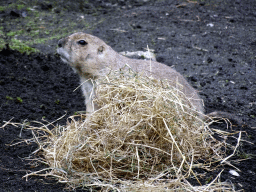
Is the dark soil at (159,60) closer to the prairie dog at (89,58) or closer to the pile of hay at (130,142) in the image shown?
the pile of hay at (130,142)

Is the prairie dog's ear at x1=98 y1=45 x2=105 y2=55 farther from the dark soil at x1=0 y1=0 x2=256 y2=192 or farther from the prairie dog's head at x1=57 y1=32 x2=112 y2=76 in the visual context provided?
the dark soil at x1=0 y1=0 x2=256 y2=192

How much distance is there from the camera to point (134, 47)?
6.11 m

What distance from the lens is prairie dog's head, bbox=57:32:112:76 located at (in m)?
4.01

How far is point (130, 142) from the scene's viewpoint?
9.62 feet

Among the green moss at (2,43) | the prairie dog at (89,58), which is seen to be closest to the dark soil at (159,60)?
the green moss at (2,43)

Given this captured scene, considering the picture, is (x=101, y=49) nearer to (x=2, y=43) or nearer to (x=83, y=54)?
(x=83, y=54)

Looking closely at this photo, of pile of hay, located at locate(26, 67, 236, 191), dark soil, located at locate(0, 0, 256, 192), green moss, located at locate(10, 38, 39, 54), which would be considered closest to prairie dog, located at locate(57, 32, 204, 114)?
dark soil, located at locate(0, 0, 256, 192)

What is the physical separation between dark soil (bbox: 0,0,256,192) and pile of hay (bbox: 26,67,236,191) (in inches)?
10.4

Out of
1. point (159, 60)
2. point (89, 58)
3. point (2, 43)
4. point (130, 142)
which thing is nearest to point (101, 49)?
point (89, 58)

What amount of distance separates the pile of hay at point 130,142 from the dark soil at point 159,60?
263mm

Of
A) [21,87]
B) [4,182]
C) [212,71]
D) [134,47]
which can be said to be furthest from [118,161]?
[134,47]

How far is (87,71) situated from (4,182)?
1789 mm

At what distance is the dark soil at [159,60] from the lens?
330cm

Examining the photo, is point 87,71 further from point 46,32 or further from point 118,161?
point 46,32
